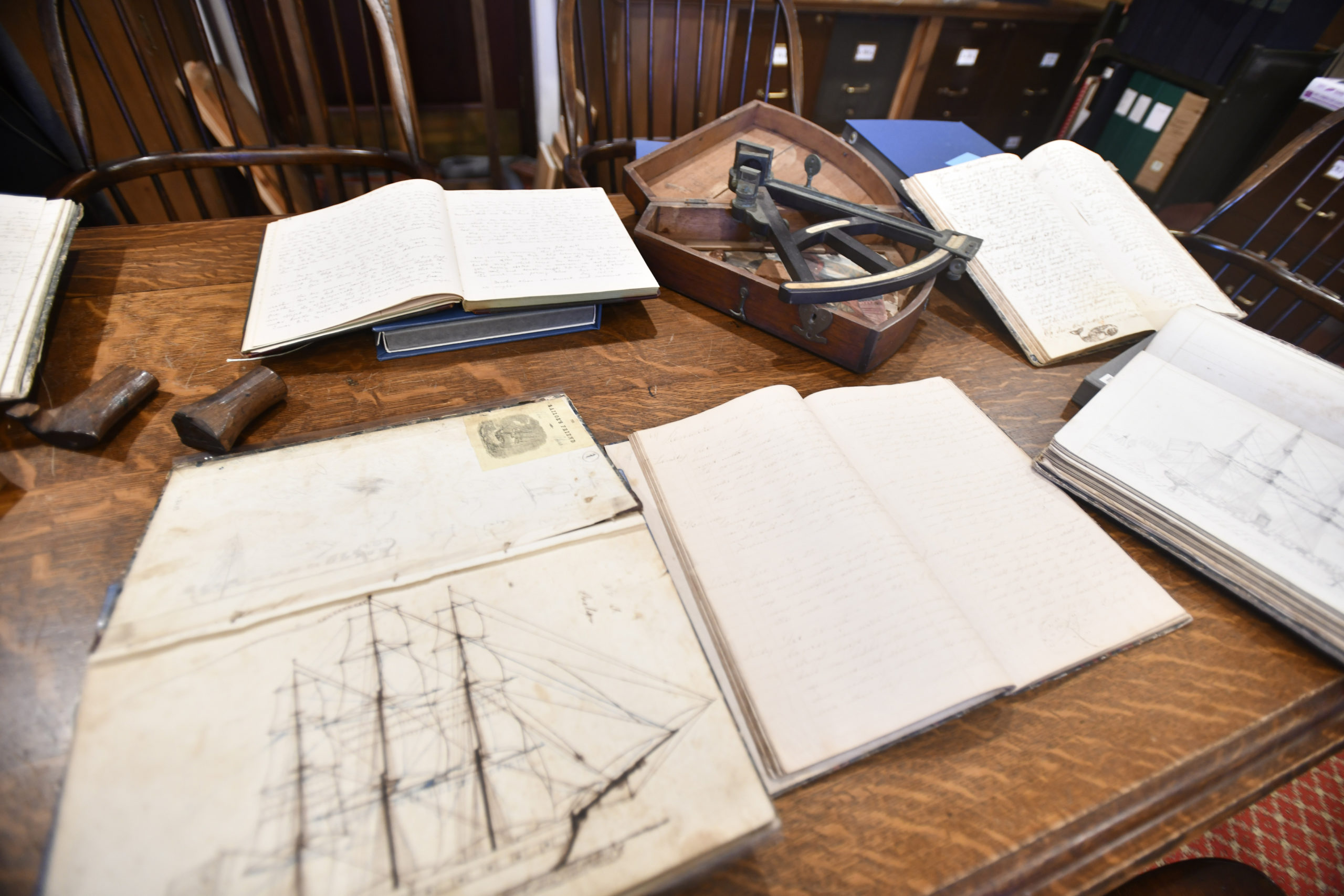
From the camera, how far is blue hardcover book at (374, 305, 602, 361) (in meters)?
0.78

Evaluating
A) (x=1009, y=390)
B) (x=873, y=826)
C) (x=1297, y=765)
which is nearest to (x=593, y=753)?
(x=873, y=826)

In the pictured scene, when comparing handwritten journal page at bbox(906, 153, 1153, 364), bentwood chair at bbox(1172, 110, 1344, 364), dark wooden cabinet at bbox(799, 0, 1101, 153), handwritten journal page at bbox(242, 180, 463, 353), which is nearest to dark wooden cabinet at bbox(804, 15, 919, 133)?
dark wooden cabinet at bbox(799, 0, 1101, 153)

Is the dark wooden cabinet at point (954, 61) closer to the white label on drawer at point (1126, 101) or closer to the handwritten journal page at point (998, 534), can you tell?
the white label on drawer at point (1126, 101)

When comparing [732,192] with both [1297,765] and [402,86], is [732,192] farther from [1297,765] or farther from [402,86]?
[1297,765]

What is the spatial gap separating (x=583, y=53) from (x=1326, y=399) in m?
1.39

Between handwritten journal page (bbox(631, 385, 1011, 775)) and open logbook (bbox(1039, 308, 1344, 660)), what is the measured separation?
279 millimetres

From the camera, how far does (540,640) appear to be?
1.55ft

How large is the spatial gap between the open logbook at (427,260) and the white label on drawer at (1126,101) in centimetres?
316

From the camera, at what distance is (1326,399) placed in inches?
27.6

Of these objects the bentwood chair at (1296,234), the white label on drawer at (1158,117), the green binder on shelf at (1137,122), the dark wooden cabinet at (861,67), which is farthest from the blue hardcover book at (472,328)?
the white label on drawer at (1158,117)

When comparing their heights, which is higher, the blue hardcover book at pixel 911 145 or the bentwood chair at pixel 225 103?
the blue hardcover book at pixel 911 145

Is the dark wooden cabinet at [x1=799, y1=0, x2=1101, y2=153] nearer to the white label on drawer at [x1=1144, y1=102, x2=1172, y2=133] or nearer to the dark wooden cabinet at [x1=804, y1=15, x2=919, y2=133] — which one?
the dark wooden cabinet at [x1=804, y1=15, x2=919, y2=133]

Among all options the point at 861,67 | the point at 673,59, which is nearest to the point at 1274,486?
the point at 673,59

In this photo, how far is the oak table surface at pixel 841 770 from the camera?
0.44 metres
